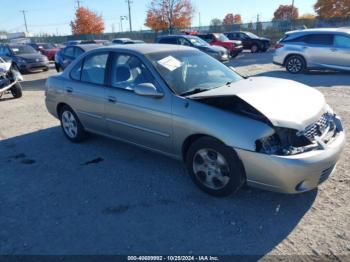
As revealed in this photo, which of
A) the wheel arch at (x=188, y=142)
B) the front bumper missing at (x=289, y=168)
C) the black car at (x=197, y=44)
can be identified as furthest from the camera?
the black car at (x=197, y=44)

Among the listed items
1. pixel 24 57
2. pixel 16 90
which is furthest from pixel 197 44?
pixel 16 90

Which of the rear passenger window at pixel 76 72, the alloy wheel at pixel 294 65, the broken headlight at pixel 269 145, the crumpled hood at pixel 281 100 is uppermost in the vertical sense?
the rear passenger window at pixel 76 72

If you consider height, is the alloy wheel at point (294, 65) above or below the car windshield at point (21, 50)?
below

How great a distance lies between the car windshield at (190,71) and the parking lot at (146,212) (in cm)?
116

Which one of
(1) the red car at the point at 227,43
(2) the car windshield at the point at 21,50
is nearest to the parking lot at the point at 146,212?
(2) the car windshield at the point at 21,50

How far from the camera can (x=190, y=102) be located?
386cm

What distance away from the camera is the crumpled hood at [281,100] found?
3.36m

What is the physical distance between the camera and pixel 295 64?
43.6 ft

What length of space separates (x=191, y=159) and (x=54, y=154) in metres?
2.68

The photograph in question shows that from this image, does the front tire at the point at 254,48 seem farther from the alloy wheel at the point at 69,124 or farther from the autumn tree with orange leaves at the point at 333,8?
the autumn tree with orange leaves at the point at 333,8

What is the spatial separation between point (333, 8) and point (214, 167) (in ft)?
Answer: 190

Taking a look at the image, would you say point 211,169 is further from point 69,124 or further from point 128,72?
point 69,124

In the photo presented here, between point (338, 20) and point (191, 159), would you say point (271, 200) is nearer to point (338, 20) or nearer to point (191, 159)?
Answer: point (191, 159)

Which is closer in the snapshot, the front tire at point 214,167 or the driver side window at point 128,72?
the front tire at point 214,167
